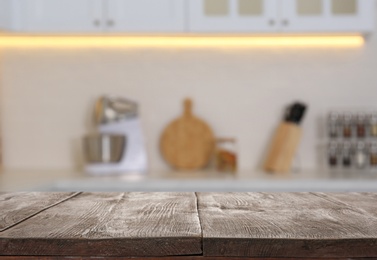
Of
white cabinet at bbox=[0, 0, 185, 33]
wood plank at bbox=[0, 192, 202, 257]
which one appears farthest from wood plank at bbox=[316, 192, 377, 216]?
white cabinet at bbox=[0, 0, 185, 33]

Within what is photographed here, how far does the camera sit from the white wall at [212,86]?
2.90 m

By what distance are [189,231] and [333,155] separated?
2218mm

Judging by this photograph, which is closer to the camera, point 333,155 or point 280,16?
point 280,16

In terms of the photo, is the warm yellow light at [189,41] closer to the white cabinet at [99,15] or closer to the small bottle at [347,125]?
the white cabinet at [99,15]

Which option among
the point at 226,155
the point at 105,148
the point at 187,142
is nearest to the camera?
the point at 105,148

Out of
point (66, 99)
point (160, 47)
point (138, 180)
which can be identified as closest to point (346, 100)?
point (160, 47)

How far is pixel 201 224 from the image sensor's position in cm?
72

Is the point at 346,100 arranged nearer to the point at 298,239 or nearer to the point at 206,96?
the point at 206,96

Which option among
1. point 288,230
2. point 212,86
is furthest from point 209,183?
point 288,230

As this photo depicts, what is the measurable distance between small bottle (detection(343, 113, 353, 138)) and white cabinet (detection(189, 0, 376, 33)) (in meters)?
0.42

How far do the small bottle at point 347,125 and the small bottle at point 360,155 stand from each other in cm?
7

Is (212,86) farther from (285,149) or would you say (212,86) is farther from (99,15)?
(99,15)

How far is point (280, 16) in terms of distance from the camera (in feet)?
8.66

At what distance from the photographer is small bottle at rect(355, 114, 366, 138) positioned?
2746 millimetres
